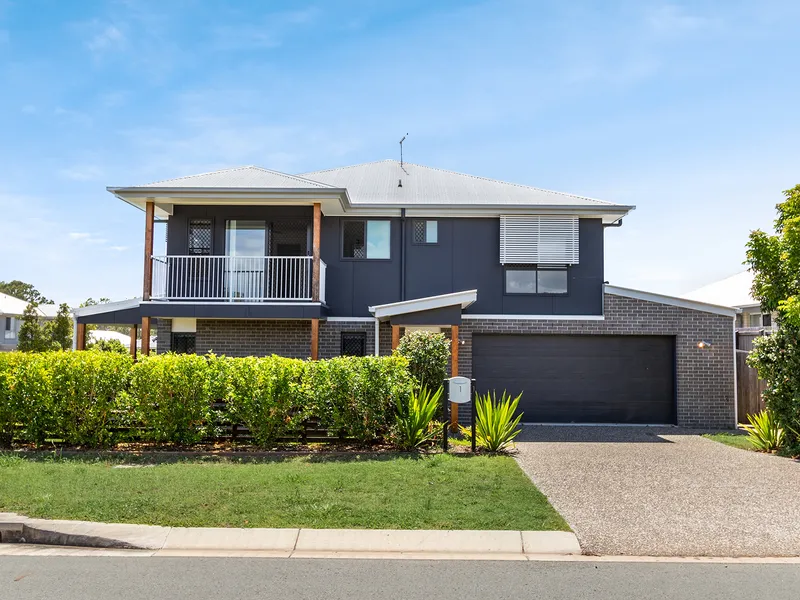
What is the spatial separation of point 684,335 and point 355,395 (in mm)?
8747

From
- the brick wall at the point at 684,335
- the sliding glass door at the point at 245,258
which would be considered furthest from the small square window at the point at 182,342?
the brick wall at the point at 684,335

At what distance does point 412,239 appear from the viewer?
16.2 m

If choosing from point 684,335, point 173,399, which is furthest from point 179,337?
point 684,335

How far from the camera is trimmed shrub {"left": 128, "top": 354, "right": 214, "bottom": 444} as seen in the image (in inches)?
421

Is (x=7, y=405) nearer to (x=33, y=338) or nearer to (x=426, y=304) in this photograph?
(x=426, y=304)

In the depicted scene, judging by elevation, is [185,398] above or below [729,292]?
below

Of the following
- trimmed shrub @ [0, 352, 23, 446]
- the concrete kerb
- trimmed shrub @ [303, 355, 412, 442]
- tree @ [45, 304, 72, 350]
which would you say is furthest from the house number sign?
tree @ [45, 304, 72, 350]

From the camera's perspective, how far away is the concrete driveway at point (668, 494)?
6605mm

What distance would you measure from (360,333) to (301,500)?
8560 mm

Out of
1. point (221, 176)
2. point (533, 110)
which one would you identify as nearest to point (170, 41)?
point (221, 176)

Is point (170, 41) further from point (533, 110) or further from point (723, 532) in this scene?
point (723, 532)

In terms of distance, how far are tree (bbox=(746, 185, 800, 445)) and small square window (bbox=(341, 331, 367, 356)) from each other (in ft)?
27.1

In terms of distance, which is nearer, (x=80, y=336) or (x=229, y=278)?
(x=229, y=278)

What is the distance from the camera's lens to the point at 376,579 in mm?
5578
